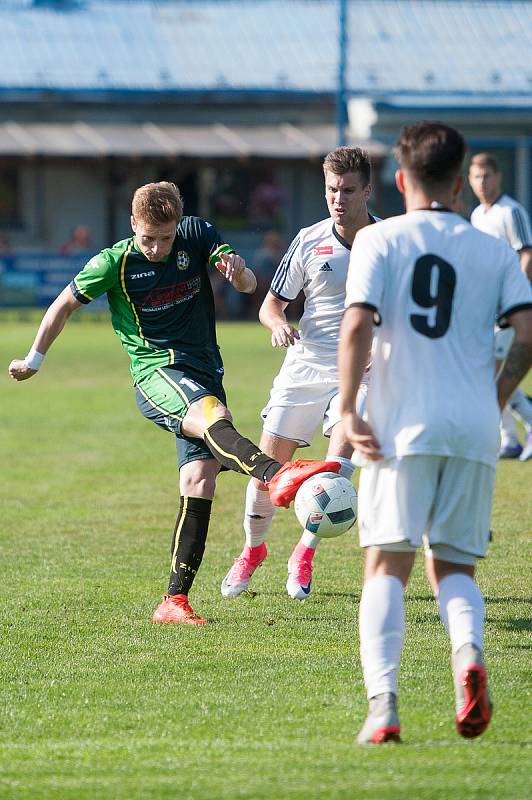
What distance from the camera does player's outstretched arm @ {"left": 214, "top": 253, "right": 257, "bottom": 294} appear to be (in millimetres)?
6582

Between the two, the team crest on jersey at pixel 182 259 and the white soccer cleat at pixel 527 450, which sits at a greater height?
the team crest on jersey at pixel 182 259

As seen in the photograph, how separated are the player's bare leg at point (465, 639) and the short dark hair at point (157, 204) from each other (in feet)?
8.17

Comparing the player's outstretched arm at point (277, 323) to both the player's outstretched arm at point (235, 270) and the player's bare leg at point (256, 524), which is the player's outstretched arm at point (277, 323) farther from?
the player's bare leg at point (256, 524)

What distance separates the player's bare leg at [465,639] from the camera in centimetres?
419

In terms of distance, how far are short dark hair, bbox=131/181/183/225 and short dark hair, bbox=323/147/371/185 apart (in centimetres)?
80

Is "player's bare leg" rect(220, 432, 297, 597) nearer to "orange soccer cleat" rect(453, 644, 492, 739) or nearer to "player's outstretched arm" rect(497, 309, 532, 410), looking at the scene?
"player's outstretched arm" rect(497, 309, 532, 410)

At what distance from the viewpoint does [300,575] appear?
678 cm

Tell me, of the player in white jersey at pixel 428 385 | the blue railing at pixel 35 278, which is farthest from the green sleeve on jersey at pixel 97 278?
the blue railing at pixel 35 278

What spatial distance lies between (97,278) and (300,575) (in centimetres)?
183

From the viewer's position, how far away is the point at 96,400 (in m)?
15.9

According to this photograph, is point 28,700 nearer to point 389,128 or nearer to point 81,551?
point 81,551

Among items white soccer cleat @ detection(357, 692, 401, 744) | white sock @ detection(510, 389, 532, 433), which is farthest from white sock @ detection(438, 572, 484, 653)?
white sock @ detection(510, 389, 532, 433)

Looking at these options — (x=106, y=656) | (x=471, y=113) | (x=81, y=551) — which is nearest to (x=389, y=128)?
(x=471, y=113)

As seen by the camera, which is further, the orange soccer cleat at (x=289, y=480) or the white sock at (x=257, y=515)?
the white sock at (x=257, y=515)
